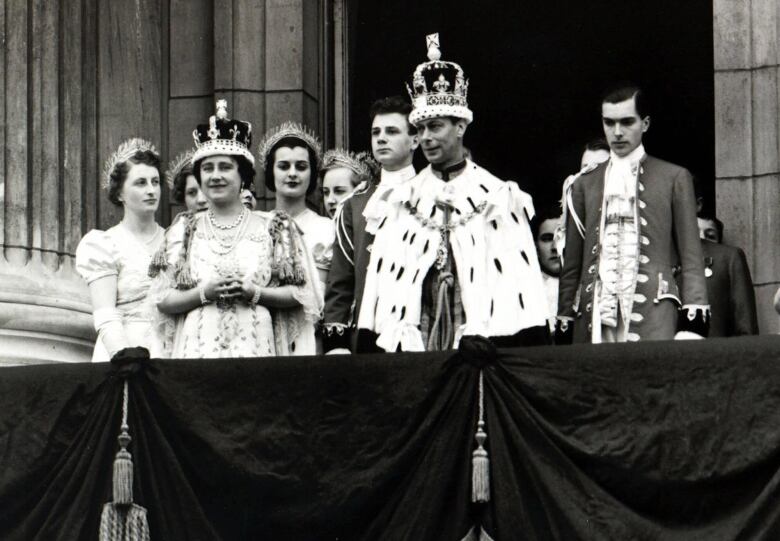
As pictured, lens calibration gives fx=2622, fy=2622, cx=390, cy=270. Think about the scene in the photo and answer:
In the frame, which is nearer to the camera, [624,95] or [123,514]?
[123,514]

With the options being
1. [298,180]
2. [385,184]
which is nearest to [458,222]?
[385,184]

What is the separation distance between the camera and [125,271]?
14.7 m

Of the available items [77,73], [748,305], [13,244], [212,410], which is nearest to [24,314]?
[13,244]

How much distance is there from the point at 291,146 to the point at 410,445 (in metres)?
2.87

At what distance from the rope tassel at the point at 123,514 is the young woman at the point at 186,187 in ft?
8.87

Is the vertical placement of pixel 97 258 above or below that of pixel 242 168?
below

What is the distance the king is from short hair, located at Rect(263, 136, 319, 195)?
1.33 m

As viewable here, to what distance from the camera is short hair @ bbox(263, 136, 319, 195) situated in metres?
15.2

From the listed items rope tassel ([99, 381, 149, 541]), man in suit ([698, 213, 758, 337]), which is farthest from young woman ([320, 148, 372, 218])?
rope tassel ([99, 381, 149, 541])

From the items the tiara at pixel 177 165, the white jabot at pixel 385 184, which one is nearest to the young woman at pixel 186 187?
the tiara at pixel 177 165

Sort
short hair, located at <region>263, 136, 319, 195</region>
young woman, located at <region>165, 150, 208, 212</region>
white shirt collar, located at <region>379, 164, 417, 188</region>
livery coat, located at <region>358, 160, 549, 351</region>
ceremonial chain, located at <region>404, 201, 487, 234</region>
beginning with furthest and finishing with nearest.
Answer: young woman, located at <region>165, 150, 208, 212</region> < short hair, located at <region>263, 136, 319, 195</region> < white shirt collar, located at <region>379, 164, 417, 188</region> < ceremonial chain, located at <region>404, 201, 487, 234</region> < livery coat, located at <region>358, 160, 549, 351</region>

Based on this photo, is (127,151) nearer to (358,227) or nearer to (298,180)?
(298,180)

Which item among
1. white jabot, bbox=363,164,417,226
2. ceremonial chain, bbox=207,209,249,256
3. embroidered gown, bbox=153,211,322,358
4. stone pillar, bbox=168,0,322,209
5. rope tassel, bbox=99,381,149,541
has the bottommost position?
rope tassel, bbox=99,381,149,541

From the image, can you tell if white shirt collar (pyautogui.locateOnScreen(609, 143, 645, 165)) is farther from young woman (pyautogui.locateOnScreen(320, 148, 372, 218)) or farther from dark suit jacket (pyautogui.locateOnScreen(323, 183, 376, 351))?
young woman (pyautogui.locateOnScreen(320, 148, 372, 218))
